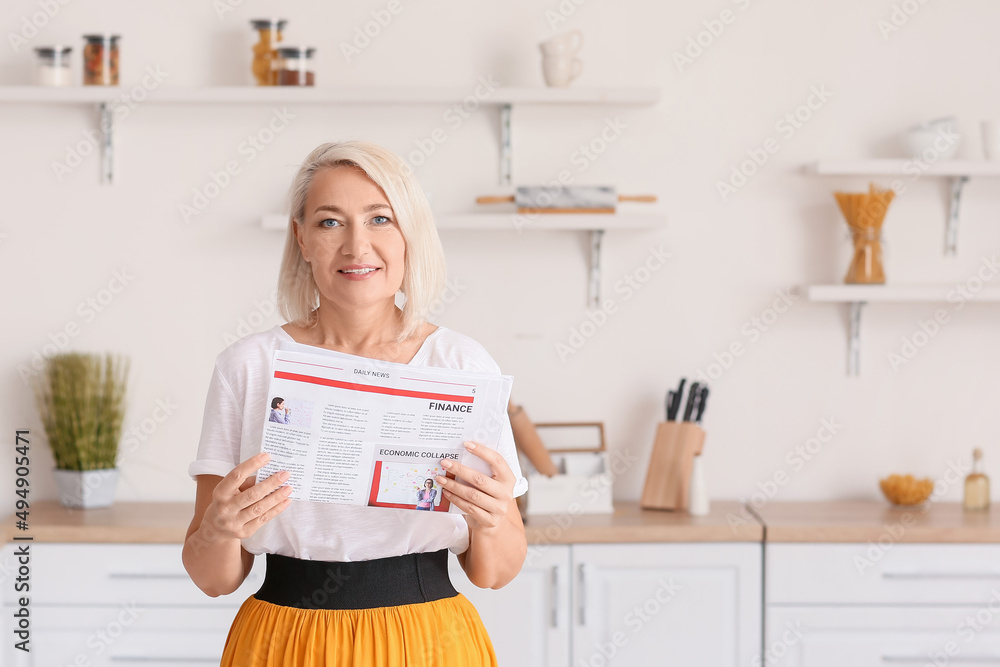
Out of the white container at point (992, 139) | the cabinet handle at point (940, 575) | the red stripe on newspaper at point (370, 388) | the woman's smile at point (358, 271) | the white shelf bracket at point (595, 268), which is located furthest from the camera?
the white shelf bracket at point (595, 268)

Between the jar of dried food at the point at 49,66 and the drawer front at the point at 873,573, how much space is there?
7.22 feet

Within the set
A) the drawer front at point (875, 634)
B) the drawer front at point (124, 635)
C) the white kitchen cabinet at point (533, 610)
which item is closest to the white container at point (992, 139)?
the drawer front at point (875, 634)

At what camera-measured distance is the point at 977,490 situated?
239 cm

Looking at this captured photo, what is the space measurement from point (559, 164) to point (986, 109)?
121 cm

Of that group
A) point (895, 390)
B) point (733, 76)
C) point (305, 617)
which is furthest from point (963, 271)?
point (305, 617)

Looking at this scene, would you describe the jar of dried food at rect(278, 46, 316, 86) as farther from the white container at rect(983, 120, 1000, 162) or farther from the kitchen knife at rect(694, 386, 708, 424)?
the white container at rect(983, 120, 1000, 162)

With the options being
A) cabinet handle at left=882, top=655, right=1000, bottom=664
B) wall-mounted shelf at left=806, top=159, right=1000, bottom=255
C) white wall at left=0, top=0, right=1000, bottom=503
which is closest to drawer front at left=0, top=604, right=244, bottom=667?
white wall at left=0, top=0, right=1000, bottom=503

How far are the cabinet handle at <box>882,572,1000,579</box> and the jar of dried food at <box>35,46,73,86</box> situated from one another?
2446 mm

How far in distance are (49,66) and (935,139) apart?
235 centimetres

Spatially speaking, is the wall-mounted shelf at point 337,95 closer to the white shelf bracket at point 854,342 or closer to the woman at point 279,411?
the white shelf bracket at point 854,342

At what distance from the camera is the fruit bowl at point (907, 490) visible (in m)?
2.37

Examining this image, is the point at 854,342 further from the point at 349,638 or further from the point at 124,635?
the point at 124,635

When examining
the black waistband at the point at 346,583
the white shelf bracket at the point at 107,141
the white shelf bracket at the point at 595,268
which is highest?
the white shelf bracket at the point at 107,141

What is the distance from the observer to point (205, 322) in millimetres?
2549
